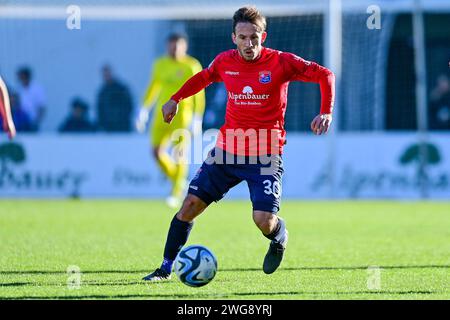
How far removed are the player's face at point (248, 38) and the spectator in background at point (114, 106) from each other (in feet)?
39.4

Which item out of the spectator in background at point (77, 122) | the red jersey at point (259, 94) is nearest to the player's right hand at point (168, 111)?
the red jersey at point (259, 94)

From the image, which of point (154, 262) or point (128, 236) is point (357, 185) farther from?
point (154, 262)

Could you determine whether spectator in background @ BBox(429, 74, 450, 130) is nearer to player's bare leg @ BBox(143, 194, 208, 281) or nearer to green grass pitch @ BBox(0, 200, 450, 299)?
green grass pitch @ BBox(0, 200, 450, 299)

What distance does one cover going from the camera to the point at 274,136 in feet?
26.4

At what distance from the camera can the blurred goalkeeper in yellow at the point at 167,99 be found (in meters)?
15.8

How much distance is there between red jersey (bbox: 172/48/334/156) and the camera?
7.95 meters

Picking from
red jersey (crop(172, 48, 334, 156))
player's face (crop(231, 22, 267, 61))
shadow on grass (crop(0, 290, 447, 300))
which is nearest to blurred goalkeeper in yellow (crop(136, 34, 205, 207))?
red jersey (crop(172, 48, 334, 156))

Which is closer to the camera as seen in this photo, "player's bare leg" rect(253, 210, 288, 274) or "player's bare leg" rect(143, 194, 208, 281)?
"player's bare leg" rect(143, 194, 208, 281)

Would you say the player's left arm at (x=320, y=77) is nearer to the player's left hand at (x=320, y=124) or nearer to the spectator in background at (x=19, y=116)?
the player's left hand at (x=320, y=124)

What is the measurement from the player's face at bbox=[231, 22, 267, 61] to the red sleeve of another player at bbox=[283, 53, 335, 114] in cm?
30

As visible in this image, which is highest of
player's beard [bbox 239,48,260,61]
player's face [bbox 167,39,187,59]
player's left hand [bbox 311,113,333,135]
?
player's face [bbox 167,39,187,59]

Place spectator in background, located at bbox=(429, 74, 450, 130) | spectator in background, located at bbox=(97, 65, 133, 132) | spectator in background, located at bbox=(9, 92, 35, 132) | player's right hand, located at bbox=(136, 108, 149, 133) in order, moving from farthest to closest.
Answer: spectator in background, located at bbox=(429, 74, 450, 130) < spectator in background, located at bbox=(97, 65, 133, 132) < spectator in background, located at bbox=(9, 92, 35, 132) < player's right hand, located at bbox=(136, 108, 149, 133)

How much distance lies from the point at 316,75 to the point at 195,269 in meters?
1.80

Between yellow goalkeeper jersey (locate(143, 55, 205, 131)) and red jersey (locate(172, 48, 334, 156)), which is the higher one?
yellow goalkeeper jersey (locate(143, 55, 205, 131))
